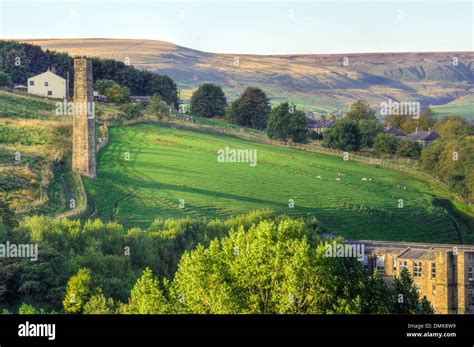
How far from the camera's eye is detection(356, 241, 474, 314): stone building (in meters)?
41.8

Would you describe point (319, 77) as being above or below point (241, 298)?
above

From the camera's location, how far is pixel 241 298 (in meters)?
22.6

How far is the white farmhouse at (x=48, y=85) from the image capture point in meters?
70.2

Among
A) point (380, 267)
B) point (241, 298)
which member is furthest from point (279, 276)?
point (380, 267)

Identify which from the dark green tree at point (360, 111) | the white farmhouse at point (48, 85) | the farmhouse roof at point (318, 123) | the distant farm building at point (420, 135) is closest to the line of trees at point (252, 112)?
the farmhouse roof at point (318, 123)

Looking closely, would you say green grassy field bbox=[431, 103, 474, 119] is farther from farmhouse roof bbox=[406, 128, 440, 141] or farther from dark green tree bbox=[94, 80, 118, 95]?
dark green tree bbox=[94, 80, 118, 95]

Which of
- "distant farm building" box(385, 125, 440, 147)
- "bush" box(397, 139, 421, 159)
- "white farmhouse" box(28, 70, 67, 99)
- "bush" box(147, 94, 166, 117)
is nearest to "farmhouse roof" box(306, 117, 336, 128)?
"distant farm building" box(385, 125, 440, 147)

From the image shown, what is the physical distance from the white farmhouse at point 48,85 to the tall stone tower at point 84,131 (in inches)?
838

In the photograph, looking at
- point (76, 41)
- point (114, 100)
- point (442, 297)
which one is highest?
point (76, 41)

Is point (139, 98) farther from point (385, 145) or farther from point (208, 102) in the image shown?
point (385, 145)

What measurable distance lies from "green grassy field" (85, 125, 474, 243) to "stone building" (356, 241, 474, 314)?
3.82 metres
